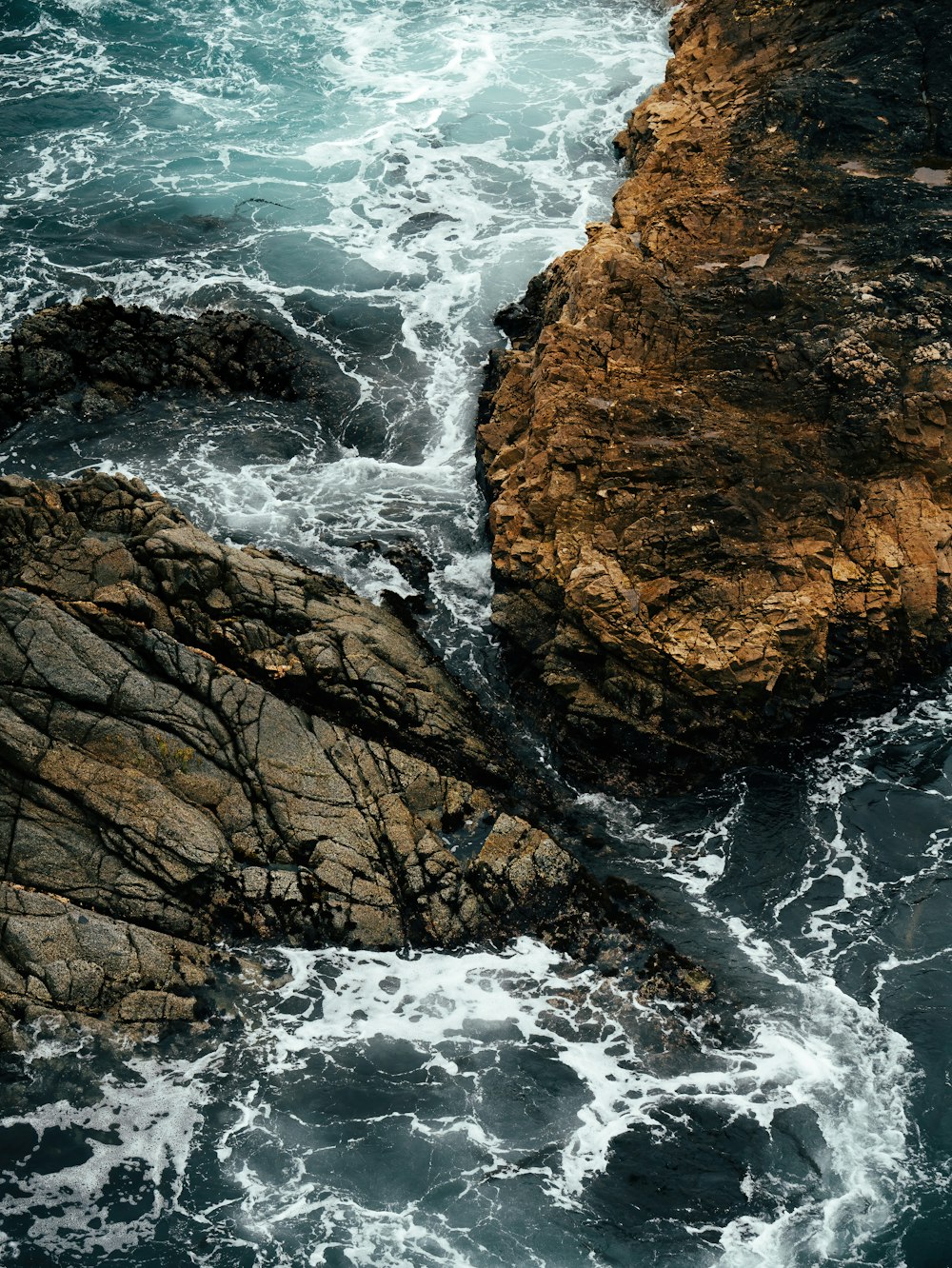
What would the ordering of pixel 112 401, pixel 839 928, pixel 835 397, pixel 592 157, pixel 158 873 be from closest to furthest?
pixel 158 873
pixel 839 928
pixel 835 397
pixel 112 401
pixel 592 157

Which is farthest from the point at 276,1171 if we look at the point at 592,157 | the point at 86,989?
the point at 592,157

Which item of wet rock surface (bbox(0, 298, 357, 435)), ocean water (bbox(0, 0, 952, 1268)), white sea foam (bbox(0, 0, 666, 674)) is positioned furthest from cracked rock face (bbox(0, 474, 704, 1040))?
wet rock surface (bbox(0, 298, 357, 435))

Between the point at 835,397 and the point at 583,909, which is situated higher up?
the point at 835,397

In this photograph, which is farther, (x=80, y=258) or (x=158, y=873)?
(x=80, y=258)

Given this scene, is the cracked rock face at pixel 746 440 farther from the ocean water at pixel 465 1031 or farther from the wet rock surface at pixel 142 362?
the wet rock surface at pixel 142 362

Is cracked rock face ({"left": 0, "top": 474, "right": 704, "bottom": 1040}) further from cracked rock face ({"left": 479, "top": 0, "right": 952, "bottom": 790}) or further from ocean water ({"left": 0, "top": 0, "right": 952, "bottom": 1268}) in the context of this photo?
cracked rock face ({"left": 479, "top": 0, "right": 952, "bottom": 790})

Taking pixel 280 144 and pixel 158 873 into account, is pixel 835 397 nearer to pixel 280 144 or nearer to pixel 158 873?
pixel 158 873

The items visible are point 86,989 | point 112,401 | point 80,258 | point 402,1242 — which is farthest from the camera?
point 80,258

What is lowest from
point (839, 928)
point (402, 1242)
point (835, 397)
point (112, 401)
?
point (402, 1242)
